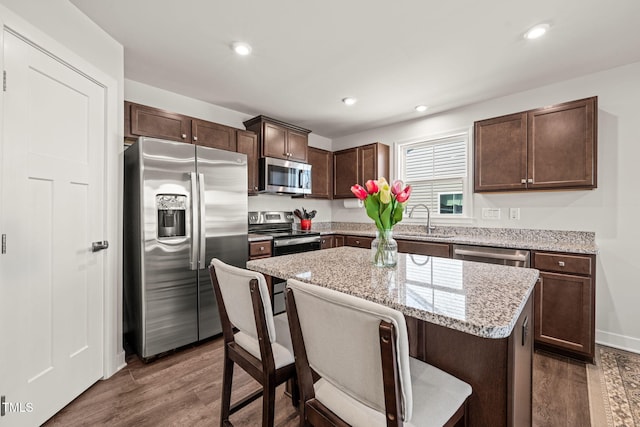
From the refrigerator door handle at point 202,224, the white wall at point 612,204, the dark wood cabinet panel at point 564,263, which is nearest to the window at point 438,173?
the white wall at point 612,204

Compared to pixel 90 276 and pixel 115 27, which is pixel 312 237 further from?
pixel 115 27

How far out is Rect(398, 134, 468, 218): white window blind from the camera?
3.53 meters

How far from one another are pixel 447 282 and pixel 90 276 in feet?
7.35

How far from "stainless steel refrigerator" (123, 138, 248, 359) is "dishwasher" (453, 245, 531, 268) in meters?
2.26

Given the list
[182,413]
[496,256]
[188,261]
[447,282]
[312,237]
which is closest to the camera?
[447,282]

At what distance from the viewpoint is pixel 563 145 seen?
252 centimetres

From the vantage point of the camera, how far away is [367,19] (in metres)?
1.90

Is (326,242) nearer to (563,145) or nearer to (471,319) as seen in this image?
(563,145)

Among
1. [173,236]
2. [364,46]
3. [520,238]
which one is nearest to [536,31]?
[364,46]

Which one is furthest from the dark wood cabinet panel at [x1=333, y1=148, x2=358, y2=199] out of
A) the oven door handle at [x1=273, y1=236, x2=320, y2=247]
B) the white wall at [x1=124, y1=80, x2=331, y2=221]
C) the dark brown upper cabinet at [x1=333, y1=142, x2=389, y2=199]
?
the oven door handle at [x1=273, y1=236, x2=320, y2=247]

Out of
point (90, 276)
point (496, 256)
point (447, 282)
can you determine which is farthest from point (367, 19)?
point (90, 276)

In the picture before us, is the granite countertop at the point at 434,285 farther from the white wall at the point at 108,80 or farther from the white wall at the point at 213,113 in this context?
the white wall at the point at 213,113

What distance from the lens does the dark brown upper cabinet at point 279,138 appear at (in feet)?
11.5

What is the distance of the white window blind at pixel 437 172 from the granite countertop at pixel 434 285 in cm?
210
